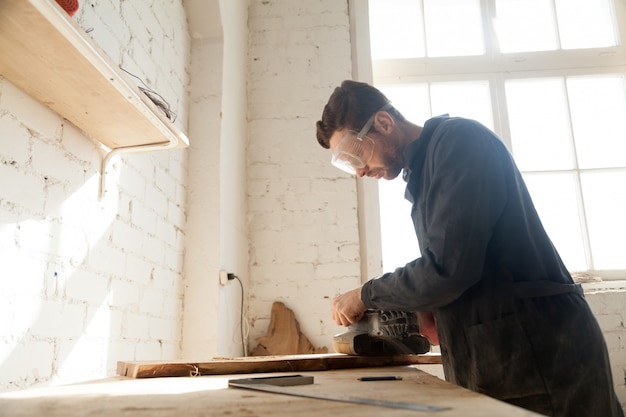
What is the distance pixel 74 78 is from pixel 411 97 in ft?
8.65

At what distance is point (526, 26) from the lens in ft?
11.9

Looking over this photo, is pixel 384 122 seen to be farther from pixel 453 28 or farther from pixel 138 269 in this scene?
pixel 453 28

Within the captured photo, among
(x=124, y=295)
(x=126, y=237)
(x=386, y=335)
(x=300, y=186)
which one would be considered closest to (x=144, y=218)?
(x=126, y=237)

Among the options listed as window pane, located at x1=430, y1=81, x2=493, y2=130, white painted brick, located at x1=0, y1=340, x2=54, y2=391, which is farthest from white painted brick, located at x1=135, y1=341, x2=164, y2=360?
window pane, located at x1=430, y1=81, x2=493, y2=130

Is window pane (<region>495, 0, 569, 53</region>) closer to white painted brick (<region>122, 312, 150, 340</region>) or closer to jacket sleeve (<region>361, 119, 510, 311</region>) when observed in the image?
jacket sleeve (<region>361, 119, 510, 311</region>)

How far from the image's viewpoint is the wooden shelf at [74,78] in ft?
3.34

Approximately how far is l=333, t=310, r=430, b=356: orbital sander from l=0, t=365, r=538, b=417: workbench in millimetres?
464

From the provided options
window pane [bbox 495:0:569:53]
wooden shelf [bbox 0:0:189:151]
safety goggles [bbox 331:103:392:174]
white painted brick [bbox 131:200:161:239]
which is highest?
window pane [bbox 495:0:569:53]

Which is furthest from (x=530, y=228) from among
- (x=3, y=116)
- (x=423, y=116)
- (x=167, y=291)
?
(x=423, y=116)

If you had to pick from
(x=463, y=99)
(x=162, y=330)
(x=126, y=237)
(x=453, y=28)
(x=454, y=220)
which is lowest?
(x=162, y=330)

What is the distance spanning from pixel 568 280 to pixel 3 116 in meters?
1.43

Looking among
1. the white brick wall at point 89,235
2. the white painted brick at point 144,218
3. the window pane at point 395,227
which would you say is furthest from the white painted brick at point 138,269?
the window pane at point 395,227

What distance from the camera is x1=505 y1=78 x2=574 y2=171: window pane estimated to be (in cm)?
338

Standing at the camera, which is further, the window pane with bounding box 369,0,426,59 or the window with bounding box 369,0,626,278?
the window pane with bounding box 369,0,426,59
